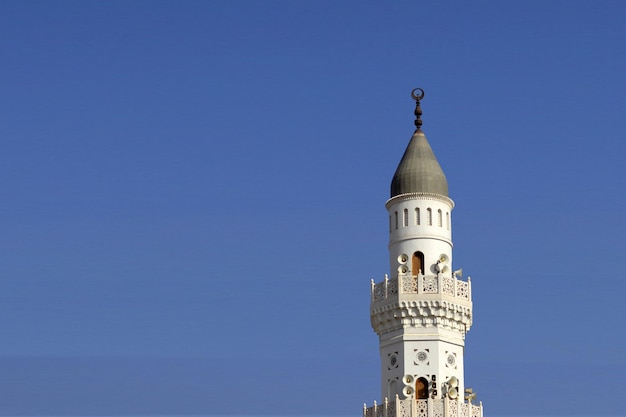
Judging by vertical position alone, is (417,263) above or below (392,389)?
above

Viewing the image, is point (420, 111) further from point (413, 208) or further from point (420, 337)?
point (420, 337)

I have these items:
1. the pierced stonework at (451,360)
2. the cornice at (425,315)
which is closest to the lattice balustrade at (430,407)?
the pierced stonework at (451,360)

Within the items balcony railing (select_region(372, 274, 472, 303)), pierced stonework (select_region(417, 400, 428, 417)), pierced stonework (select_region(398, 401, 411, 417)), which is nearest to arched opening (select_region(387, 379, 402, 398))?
pierced stonework (select_region(398, 401, 411, 417))

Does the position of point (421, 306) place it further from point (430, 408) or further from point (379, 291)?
point (430, 408)

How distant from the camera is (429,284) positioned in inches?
2530

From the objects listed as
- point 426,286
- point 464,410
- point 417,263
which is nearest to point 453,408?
Result: point 464,410


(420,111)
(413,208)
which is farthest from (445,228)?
(420,111)

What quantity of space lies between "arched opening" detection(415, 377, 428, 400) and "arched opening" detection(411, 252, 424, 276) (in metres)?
4.98

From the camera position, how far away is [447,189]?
66500mm

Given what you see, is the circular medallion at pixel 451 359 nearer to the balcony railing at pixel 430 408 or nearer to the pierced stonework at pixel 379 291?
the balcony railing at pixel 430 408

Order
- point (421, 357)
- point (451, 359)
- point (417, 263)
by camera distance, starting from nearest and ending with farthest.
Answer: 1. point (421, 357)
2. point (451, 359)
3. point (417, 263)

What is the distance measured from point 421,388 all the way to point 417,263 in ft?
19.1

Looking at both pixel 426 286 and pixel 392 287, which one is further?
pixel 392 287

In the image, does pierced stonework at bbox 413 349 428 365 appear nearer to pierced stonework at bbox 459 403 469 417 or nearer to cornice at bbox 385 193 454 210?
pierced stonework at bbox 459 403 469 417
